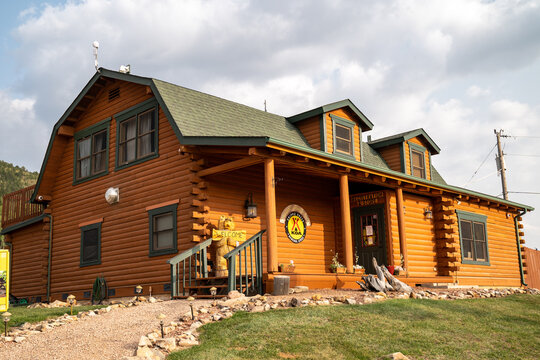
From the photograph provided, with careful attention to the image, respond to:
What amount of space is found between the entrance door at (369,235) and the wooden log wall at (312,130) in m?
2.48

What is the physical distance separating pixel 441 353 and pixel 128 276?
1000 centimetres

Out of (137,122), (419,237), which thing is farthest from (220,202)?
(419,237)

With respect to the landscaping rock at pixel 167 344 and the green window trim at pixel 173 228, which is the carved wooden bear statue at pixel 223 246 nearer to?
the green window trim at pixel 173 228

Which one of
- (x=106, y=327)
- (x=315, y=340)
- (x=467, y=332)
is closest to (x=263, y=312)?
(x=315, y=340)

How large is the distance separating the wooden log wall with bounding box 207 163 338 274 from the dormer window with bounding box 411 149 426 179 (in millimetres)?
4974

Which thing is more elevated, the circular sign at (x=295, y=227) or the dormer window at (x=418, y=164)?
the dormer window at (x=418, y=164)

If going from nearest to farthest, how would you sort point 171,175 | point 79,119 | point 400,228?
point 171,175, point 400,228, point 79,119

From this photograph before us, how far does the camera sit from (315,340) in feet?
27.1

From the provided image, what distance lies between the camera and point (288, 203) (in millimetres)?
16516

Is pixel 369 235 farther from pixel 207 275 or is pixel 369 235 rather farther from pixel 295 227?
pixel 207 275

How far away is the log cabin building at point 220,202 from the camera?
1418cm

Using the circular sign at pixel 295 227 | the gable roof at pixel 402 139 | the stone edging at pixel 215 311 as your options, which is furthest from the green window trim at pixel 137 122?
the gable roof at pixel 402 139

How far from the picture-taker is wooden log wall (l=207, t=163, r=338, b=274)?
49.0 feet

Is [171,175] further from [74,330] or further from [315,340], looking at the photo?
[315,340]
